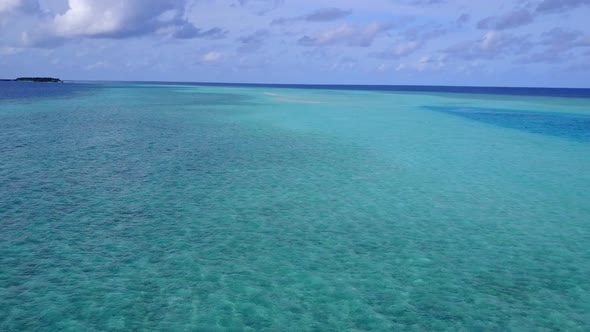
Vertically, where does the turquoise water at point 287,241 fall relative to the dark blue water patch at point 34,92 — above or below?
below

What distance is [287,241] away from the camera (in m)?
8.46

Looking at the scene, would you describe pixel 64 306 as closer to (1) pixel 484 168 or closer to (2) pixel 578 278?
(2) pixel 578 278

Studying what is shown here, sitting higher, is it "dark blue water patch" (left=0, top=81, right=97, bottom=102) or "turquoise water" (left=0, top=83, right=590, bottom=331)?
"dark blue water patch" (left=0, top=81, right=97, bottom=102)

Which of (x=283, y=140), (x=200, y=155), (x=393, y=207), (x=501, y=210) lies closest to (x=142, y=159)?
(x=200, y=155)

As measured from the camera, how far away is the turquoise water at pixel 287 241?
5992 mm

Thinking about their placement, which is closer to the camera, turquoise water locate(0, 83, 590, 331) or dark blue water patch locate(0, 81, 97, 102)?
turquoise water locate(0, 83, 590, 331)

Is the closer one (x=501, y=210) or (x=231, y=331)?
(x=231, y=331)

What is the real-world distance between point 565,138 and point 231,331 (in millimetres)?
24753

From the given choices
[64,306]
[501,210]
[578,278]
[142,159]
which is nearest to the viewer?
[64,306]

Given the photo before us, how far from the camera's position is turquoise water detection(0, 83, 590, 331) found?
5.99m

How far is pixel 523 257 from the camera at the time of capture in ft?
26.1

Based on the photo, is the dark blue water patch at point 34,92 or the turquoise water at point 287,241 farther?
the dark blue water patch at point 34,92

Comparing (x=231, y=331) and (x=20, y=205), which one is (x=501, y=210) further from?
(x=20, y=205)

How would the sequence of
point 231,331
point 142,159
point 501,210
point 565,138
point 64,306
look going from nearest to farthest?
1. point 231,331
2. point 64,306
3. point 501,210
4. point 142,159
5. point 565,138
